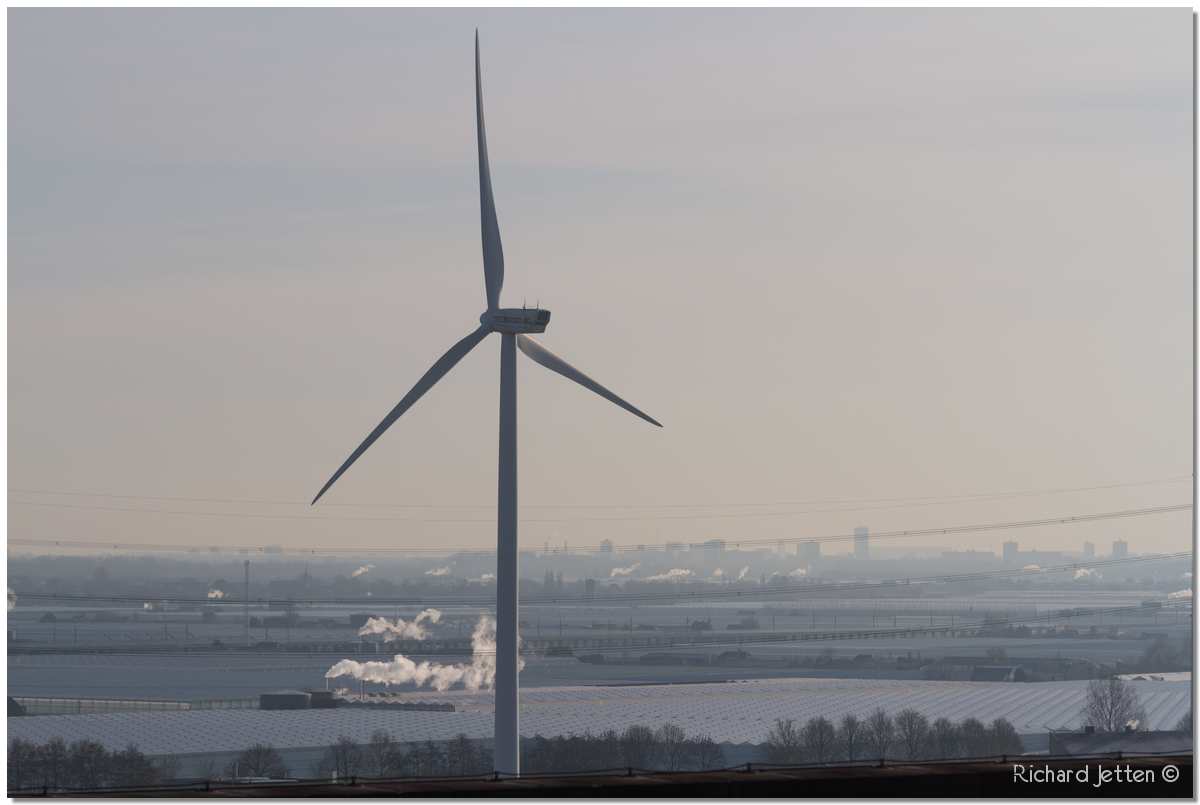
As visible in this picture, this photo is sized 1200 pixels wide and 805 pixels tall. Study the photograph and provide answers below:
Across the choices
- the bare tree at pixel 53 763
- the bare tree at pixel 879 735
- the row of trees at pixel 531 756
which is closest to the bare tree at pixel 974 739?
the bare tree at pixel 879 735

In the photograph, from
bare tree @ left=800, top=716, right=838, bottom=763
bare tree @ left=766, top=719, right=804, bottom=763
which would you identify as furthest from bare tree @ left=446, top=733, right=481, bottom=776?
bare tree @ left=800, top=716, right=838, bottom=763

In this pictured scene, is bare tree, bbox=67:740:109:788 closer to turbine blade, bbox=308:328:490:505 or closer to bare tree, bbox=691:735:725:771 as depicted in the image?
bare tree, bbox=691:735:725:771

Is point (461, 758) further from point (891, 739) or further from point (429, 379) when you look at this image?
point (429, 379)

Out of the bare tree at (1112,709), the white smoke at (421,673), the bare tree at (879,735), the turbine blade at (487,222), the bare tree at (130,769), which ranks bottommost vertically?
the bare tree at (130,769)

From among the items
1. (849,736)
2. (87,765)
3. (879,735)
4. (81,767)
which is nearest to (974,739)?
(879,735)

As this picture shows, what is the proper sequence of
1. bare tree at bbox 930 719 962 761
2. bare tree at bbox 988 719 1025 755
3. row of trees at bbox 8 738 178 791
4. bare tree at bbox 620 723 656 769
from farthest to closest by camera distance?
bare tree at bbox 930 719 962 761 < bare tree at bbox 988 719 1025 755 < bare tree at bbox 620 723 656 769 < row of trees at bbox 8 738 178 791

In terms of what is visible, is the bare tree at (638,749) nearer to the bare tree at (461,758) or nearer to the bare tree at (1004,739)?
the bare tree at (461,758)
